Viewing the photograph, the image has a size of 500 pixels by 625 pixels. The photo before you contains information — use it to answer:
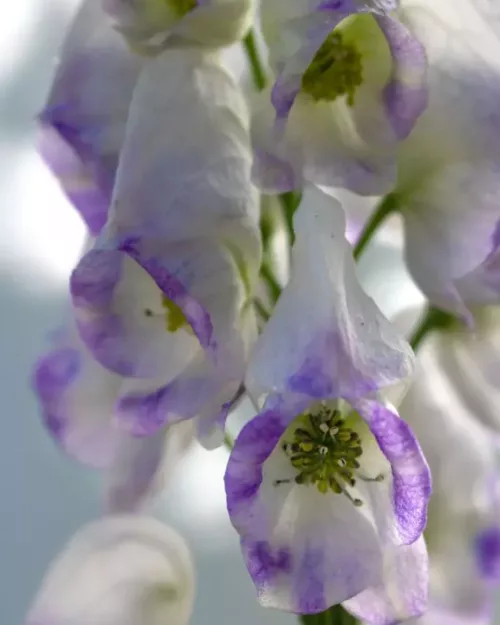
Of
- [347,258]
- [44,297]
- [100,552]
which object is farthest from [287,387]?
[44,297]

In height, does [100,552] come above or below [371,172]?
below

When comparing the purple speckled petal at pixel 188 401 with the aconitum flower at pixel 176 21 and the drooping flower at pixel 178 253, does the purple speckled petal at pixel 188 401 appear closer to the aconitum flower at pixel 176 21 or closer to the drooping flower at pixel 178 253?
the drooping flower at pixel 178 253

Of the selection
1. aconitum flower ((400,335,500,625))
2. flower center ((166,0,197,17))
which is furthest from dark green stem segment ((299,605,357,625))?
flower center ((166,0,197,17))

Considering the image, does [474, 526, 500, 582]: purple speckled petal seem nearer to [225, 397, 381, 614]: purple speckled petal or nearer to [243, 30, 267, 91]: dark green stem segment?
[225, 397, 381, 614]: purple speckled petal

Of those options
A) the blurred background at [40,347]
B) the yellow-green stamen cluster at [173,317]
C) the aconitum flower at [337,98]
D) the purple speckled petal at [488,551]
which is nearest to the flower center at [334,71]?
the aconitum flower at [337,98]

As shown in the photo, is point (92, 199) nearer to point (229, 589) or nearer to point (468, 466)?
point (468, 466)

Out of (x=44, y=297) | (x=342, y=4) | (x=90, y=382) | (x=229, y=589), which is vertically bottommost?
(x=229, y=589)

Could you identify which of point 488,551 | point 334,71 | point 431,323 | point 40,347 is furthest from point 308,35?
point 40,347
